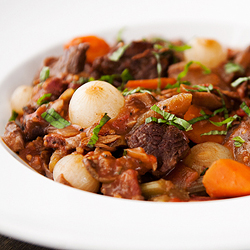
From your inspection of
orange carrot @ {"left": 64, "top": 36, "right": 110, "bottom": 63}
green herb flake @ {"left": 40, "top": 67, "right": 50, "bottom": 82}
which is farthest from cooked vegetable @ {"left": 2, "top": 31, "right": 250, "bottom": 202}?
orange carrot @ {"left": 64, "top": 36, "right": 110, "bottom": 63}

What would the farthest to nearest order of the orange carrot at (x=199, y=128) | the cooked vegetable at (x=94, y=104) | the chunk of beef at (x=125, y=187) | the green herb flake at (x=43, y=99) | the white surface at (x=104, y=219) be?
the green herb flake at (x=43, y=99) → the orange carrot at (x=199, y=128) → the cooked vegetable at (x=94, y=104) → the chunk of beef at (x=125, y=187) → the white surface at (x=104, y=219)

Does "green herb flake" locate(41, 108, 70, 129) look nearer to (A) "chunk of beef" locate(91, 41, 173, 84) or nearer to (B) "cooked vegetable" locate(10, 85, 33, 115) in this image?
(B) "cooked vegetable" locate(10, 85, 33, 115)

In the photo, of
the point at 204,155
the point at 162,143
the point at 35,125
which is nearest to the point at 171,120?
the point at 162,143

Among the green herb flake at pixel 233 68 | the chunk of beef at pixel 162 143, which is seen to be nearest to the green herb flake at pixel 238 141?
the chunk of beef at pixel 162 143

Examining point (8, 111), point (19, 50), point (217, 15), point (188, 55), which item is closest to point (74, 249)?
point (8, 111)

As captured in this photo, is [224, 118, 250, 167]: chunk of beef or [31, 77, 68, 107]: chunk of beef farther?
[31, 77, 68, 107]: chunk of beef

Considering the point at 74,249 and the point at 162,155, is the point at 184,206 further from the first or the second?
the point at 74,249

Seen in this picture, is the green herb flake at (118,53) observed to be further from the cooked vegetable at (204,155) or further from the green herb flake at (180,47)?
the cooked vegetable at (204,155)
